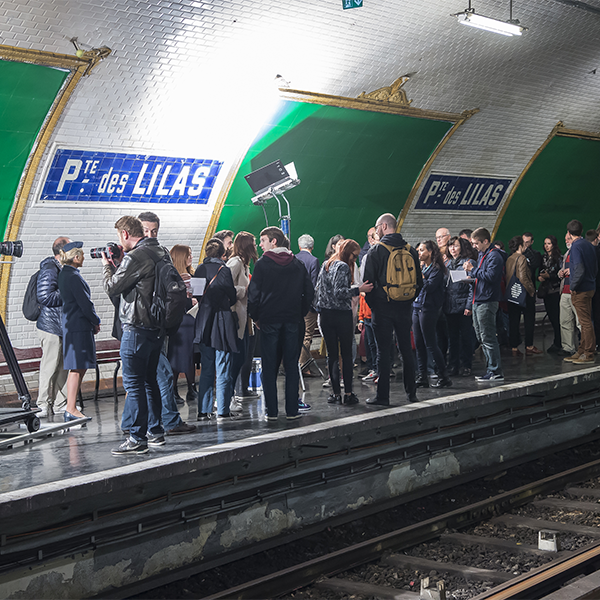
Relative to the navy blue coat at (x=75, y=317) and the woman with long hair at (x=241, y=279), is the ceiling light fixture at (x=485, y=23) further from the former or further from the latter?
the navy blue coat at (x=75, y=317)

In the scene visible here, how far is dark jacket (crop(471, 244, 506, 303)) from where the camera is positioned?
8.30m

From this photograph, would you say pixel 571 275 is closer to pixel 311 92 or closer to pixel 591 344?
pixel 591 344

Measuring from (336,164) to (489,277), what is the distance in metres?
4.67

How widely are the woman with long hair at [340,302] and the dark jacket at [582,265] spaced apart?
353 centimetres

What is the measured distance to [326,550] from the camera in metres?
5.82

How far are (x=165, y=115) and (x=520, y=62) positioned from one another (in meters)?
6.54

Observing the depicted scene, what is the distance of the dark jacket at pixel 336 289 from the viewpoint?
7016 mm

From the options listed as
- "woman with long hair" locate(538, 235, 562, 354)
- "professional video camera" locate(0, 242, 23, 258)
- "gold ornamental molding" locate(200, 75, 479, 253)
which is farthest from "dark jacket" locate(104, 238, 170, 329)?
"woman with long hair" locate(538, 235, 562, 354)

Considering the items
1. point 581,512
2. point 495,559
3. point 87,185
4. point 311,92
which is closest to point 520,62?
point 311,92

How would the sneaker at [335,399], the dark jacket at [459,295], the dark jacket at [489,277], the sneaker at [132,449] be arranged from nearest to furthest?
the sneaker at [132,449] < the sneaker at [335,399] < the dark jacket at [489,277] < the dark jacket at [459,295]

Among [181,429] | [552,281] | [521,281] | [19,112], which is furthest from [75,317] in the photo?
[552,281]

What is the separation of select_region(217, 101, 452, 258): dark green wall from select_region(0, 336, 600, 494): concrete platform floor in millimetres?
3611

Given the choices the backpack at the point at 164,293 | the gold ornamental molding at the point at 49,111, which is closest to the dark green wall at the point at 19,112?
the gold ornamental molding at the point at 49,111

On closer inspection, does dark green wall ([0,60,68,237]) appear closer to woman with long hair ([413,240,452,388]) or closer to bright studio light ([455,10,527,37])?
woman with long hair ([413,240,452,388])
